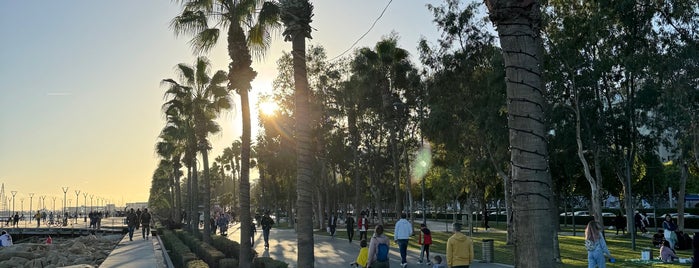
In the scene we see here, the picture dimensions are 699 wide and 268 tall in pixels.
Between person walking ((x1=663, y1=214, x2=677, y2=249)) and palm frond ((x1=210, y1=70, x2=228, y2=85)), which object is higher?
palm frond ((x1=210, y1=70, x2=228, y2=85))

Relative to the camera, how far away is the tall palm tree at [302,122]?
997 cm

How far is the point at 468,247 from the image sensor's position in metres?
11.5

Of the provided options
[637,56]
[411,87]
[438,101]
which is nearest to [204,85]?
[438,101]

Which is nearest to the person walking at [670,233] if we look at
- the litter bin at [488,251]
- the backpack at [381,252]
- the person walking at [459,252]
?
the litter bin at [488,251]

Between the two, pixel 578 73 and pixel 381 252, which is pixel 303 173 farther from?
pixel 578 73

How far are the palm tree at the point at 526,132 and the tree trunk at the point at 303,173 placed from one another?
522 cm

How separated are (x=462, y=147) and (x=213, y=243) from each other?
55.2 feet

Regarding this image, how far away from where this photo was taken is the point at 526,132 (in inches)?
203

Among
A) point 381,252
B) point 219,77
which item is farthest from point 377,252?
point 219,77

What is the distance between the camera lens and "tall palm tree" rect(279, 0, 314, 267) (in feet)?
32.7

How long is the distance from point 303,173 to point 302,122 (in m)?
0.87

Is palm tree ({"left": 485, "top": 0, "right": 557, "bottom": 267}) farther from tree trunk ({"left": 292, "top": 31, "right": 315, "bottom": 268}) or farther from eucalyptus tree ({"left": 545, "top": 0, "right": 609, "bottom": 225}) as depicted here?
eucalyptus tree ({"left": 545, "top": 0, "right": 609, "bottom": 225})

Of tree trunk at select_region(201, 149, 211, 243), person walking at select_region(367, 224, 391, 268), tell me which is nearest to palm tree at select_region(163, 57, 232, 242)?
tree trunk at select_region(201, 149, 211, 243)

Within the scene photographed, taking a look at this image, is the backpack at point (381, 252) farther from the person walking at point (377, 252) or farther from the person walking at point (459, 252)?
the person walking at point (459, 252)
